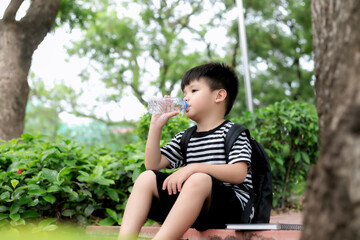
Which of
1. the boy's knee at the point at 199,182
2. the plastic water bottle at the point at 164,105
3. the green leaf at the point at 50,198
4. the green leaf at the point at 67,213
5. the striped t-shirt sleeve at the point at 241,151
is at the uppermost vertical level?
the plastic water bottle at the point at 164,105

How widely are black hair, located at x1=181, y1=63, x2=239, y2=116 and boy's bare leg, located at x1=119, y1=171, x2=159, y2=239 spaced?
2.45 feet

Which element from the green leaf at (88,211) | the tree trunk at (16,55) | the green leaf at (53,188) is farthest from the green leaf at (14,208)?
the tree trunk at (16,55)

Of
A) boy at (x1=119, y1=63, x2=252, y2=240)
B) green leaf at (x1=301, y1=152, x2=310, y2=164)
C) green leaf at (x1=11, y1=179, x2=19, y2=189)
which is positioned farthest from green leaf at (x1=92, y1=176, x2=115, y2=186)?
green leaf at (x1=301, y1=152, x2=310, y2=164)

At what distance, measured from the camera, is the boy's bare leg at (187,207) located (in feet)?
7.22

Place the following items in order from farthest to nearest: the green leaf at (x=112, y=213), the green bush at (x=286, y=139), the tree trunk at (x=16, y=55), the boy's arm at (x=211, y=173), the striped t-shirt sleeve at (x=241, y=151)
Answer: the tree trunk at (x=16, y=55) < the green bush at (x=286, y=139) < the green leaf at (x=112, y=213) < the striped t-shirt sleeve at (x=241, y=151) < the boy's arm at (x=211, y=173)

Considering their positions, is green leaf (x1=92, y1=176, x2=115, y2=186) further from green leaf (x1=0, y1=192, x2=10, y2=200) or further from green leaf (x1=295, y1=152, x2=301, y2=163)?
green leaf (x1=295, y1=152, x2=301, y2=163)

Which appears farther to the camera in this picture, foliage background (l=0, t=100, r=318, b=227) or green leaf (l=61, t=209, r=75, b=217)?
green leaf (l=61, t=209, r=75, b=217)

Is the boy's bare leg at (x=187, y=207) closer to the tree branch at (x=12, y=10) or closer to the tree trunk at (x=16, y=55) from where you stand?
the tree trunk at (x=16, y=55)

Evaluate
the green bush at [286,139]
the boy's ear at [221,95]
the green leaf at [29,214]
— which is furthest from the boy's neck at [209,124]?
the green bush at [286,139]

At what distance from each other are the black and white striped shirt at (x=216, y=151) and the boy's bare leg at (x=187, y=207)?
0.30 metres

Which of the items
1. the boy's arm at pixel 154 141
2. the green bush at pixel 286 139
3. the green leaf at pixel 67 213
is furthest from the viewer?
the green bush at pixel 286 139

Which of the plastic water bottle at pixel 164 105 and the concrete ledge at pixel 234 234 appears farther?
the plastic water bottle at pixel 164 105

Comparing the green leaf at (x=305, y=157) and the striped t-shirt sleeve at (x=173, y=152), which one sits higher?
the striped t-shirt sleeve at (x=173, y=152)

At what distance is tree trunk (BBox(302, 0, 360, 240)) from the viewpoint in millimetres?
1019
